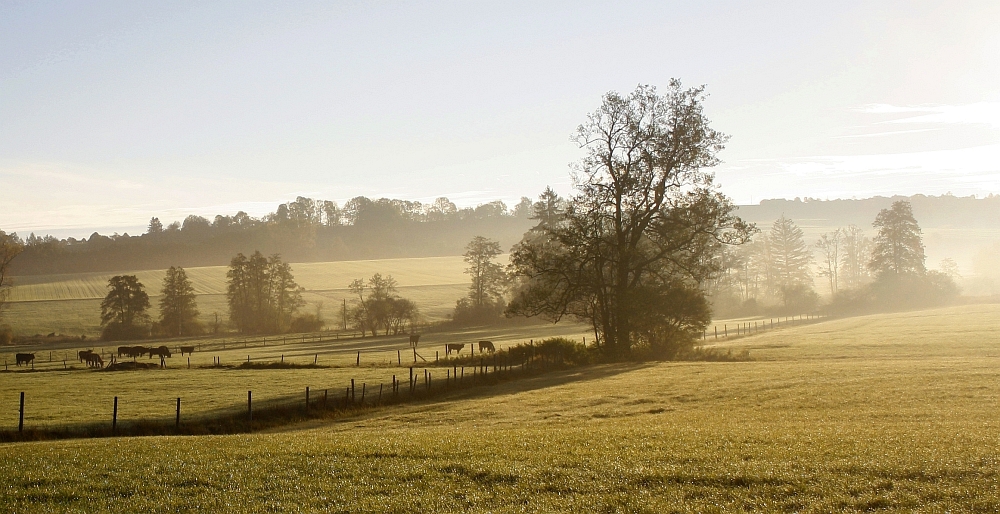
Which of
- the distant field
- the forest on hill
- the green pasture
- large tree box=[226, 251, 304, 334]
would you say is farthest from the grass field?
the forest on hill

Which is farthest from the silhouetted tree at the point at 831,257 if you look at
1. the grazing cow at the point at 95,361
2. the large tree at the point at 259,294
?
the grazing cow at the point at 95,361

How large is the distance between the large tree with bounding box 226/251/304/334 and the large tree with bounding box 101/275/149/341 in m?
10.9

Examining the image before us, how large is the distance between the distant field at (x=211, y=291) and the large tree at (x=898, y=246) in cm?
5888

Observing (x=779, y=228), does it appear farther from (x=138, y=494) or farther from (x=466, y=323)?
(x=138, y=494)

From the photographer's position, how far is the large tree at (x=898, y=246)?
315 feet

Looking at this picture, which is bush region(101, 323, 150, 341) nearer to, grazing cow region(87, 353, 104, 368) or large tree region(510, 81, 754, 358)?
grazing cow region(87, 353, 104, 368)

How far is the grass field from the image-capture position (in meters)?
10.3

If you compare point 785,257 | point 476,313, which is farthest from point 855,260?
point 476,313

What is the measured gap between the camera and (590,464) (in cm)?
1237

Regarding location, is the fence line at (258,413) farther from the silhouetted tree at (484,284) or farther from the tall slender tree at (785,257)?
the tall slender tree at (785,257)

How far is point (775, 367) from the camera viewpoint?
34625 millimetres

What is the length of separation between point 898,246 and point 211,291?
97.8 m

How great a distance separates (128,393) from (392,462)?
977 inches

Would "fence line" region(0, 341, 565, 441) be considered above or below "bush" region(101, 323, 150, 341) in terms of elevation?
below
